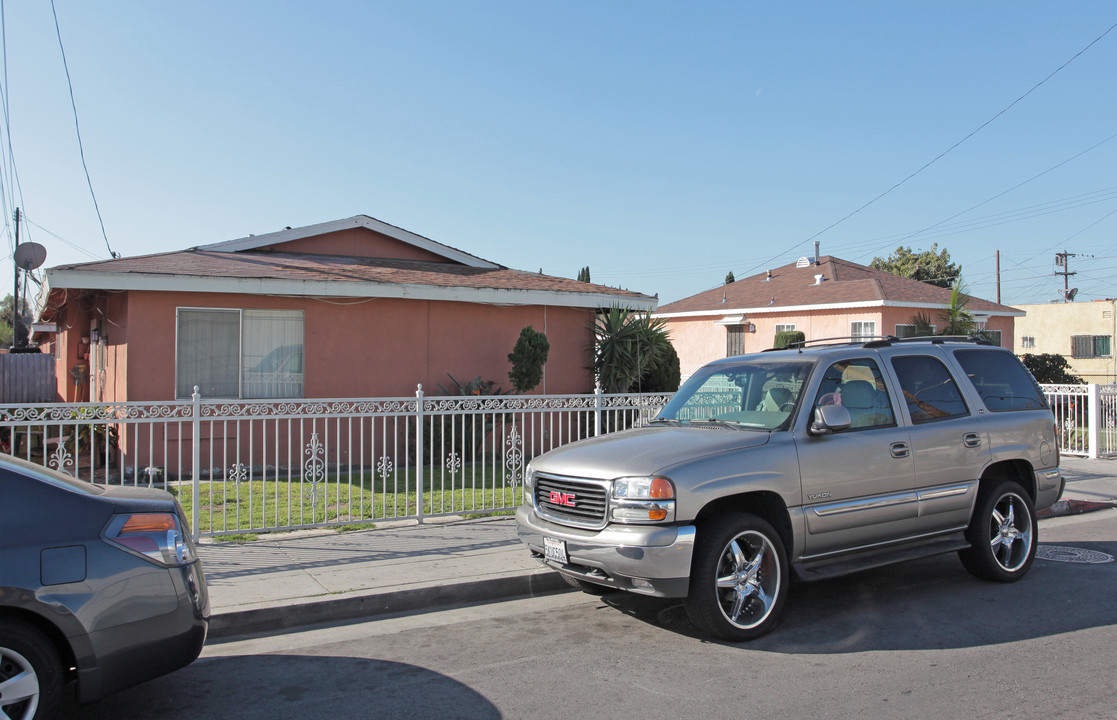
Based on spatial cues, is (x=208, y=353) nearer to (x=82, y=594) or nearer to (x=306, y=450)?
(x=306, y=450)

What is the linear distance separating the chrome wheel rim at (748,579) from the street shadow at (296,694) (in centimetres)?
178

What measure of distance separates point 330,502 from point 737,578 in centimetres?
599

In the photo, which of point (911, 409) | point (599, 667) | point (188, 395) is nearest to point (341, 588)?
point (599, 667)

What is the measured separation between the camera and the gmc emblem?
18.0 ft

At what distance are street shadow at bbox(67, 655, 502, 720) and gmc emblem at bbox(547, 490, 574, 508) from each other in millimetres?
1430

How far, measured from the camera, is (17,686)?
3395mm

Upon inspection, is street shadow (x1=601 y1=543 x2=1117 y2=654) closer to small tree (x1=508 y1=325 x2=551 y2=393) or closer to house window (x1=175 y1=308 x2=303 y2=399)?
small tree (x1=508 y1=325 x2=551 y2=393)

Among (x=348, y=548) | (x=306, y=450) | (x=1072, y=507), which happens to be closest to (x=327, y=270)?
(x=306, y=450)

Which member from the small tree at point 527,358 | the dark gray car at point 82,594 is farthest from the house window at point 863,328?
the dark gray car at point 82,594

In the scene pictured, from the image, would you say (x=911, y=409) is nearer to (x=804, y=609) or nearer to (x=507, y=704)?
(x=804, y=609)

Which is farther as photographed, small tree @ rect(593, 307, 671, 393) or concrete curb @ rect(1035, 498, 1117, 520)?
small tree @ rect(593, 307, 671, 393)

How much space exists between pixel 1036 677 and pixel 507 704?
9.81ft

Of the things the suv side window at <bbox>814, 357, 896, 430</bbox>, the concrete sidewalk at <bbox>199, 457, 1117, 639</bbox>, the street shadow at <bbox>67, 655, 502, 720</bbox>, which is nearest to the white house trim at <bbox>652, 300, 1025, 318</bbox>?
the suv side window at <bbox>814, 357, 896, 430</bbox>

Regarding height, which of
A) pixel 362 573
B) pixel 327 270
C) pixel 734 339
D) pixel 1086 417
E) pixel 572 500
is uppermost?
pixel 327 270
